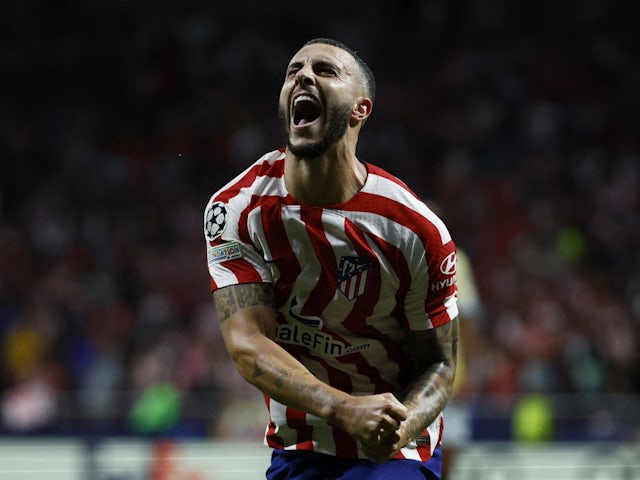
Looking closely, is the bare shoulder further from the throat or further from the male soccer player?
the throat

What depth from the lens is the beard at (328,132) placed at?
10.6 ft

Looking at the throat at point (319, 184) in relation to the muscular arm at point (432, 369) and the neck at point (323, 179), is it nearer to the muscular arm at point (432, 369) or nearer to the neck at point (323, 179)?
the neck at point (323, 179)

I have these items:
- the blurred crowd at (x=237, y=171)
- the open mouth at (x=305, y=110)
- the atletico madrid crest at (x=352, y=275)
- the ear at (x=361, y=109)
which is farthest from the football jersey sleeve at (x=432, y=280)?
the blurred crowd at (x=237, y=171)

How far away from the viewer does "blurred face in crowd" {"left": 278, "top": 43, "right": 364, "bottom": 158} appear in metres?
3.23

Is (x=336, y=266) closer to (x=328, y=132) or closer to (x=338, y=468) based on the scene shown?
(x=328, y=132)

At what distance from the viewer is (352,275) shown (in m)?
3.36

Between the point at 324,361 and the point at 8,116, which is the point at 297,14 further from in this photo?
the point at 324,361

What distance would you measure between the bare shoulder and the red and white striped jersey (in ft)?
0.08

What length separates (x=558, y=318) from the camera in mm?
10289

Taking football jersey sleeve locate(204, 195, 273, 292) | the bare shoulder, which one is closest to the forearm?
the bare shoulder

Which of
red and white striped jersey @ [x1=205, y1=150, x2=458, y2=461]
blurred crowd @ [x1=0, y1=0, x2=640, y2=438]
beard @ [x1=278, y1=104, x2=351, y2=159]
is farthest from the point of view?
blurred crowd @ [x1=0, y1=0, x2=640, y2=438]

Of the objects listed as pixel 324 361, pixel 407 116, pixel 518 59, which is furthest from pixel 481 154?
pixel 324 361

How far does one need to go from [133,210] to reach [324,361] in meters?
8.48

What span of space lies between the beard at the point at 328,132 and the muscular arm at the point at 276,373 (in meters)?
0.46
